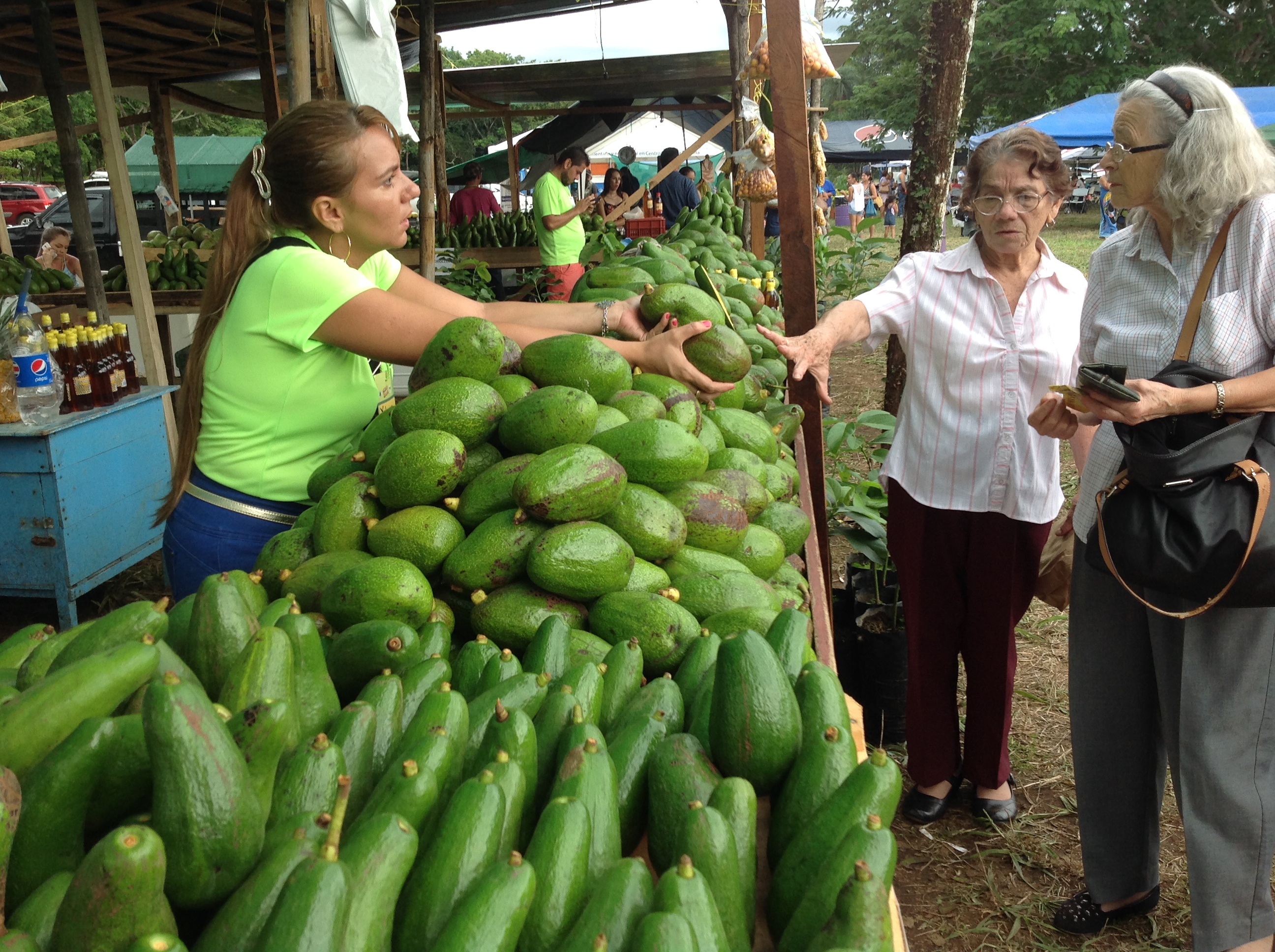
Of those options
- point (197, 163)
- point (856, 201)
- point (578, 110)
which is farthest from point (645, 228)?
point (197, 163)

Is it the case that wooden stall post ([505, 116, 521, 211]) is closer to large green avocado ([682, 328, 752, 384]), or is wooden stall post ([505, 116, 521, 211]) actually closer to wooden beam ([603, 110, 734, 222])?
wooden beam ([603, 110, 734, 222])

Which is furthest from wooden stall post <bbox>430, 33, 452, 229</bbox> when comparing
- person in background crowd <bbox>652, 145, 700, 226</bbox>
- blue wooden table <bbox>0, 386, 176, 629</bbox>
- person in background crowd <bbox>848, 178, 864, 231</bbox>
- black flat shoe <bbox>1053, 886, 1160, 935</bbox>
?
person in background crowd <bbox>848, 178, 864, 231</bbox>

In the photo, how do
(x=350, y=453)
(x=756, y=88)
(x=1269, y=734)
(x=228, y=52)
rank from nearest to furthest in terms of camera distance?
(x=350, y=453), (x=1269, y=734), (x=756, y=88), (x=228, y=52)

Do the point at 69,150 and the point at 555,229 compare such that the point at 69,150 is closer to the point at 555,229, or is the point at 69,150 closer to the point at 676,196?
the point at 555,229

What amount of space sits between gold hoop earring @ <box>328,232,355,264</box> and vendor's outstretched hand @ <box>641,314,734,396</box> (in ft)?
2.58

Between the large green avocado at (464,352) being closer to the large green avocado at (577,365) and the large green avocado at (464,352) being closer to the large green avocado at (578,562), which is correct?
the large green avocado at (577,365)

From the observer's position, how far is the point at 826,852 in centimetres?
107

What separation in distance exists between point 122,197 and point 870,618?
4397 mm

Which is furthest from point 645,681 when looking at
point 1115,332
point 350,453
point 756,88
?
point 756,88

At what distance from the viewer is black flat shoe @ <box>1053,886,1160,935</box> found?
284 centimetres

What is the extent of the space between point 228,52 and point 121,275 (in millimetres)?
2978

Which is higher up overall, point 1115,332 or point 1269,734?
point 1115,332

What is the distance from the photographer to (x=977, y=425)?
302 centimetres

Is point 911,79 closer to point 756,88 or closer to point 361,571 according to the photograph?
point 756,88
